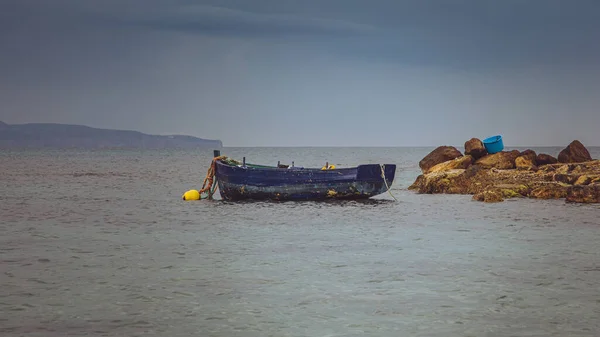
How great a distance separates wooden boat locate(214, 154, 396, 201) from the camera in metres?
28.3

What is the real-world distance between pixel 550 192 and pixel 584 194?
1855 mm

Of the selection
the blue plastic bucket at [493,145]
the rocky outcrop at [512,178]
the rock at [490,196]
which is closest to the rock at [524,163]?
the rocky outcrop at [512,178]

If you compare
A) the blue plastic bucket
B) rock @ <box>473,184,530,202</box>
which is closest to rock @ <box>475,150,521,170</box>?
the blue plastic bucket

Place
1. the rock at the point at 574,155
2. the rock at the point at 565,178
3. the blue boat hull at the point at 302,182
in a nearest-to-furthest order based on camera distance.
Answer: the rock at the point at 565,178, the blue boat hull at the point at 302,182, the rock at the point at 574,155

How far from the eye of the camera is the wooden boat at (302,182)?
1115 inches

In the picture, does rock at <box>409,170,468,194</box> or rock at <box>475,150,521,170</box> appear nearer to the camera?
rock at <box>409,170,468,194</box>

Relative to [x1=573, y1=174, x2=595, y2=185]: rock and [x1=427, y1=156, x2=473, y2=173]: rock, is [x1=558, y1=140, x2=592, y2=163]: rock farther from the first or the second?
[x1=573, y1=174, x2=595, y2=185]: rock

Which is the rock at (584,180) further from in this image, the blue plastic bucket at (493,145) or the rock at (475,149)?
the blue plastic bucket at (493,145)

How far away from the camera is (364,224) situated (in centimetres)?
2108

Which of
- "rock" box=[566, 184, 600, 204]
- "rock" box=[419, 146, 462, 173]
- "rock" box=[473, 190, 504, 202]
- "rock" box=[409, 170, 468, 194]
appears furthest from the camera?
"rock" box=[419, 146, 462, 173]

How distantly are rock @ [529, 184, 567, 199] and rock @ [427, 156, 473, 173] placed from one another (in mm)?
5018

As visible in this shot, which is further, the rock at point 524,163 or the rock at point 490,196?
the rock at point 524,163

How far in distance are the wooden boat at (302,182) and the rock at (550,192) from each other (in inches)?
241

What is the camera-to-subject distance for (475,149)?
1336 inches
